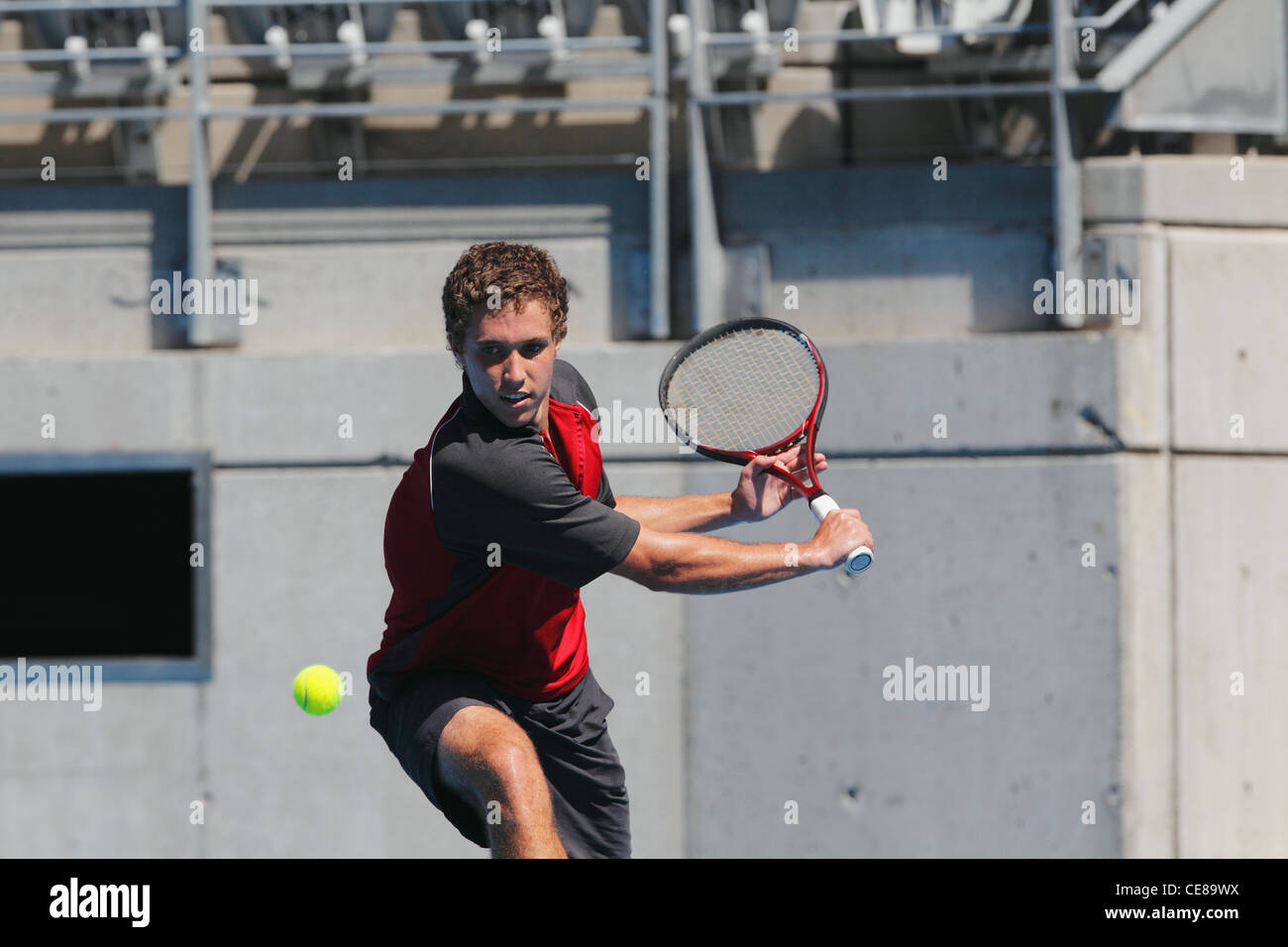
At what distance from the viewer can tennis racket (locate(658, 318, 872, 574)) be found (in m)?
4.16

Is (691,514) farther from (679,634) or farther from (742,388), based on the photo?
(679,634)

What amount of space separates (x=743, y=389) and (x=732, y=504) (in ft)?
1.27

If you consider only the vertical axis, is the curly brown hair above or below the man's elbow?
above

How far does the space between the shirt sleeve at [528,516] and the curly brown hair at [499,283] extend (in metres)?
0.29

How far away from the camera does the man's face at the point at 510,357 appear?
3.53m

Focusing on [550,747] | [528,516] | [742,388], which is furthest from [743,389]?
[550,747]

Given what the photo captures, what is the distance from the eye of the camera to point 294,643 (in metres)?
6.66

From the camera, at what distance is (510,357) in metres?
3.54

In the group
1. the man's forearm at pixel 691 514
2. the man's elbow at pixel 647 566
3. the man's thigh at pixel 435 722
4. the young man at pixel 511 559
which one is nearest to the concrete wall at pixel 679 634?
the man's forearm at pixel 691 514

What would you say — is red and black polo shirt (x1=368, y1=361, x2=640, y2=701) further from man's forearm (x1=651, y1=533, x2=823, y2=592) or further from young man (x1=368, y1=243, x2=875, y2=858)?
man's forearm (x1=651, y1=533, x2=823, y2=592)

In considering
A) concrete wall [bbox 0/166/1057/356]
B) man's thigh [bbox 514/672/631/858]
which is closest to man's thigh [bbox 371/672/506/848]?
man's thigh [bbox 514/672/631/858]

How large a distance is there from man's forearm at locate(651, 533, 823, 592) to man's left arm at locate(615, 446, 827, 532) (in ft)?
0.79
